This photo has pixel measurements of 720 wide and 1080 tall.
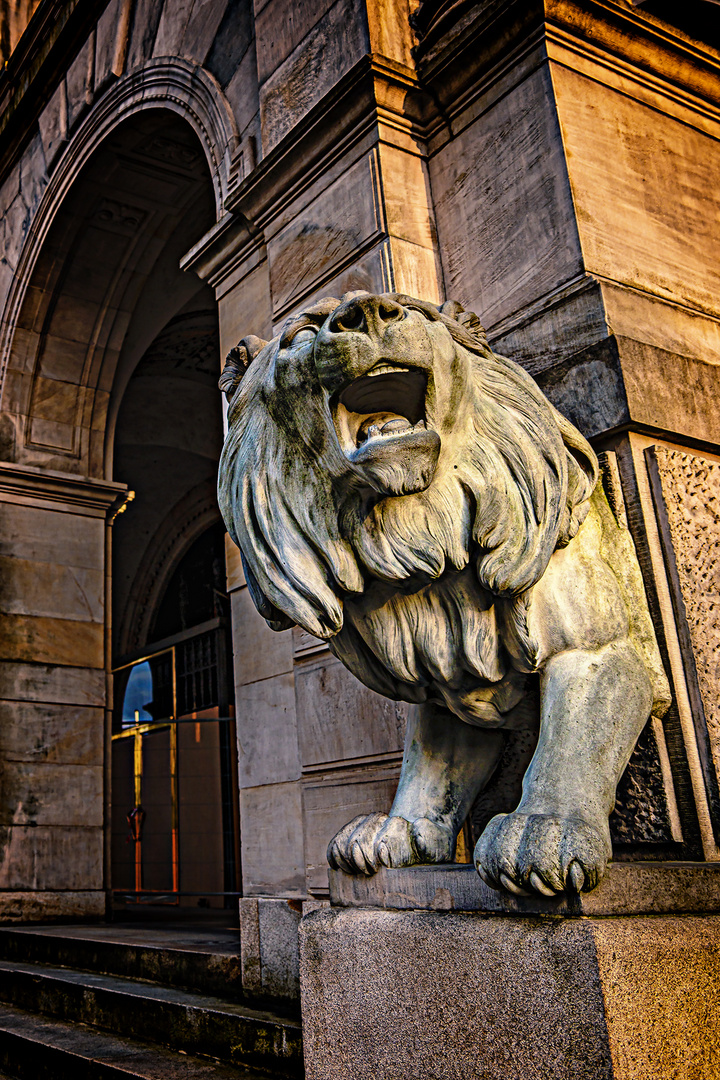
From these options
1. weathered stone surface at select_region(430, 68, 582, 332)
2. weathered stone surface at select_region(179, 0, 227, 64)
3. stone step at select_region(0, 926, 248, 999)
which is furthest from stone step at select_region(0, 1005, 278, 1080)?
weathered stone surface at select_region(179, 0, 227, 64)

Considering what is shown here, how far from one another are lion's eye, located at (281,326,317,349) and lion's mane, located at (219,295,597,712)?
0.04 m

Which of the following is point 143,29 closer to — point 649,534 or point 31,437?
point 31,437

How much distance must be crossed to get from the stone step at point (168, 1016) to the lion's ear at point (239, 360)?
1.66 metres

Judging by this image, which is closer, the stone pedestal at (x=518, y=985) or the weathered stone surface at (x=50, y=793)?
the stone pedestal at (x=518, y=985)

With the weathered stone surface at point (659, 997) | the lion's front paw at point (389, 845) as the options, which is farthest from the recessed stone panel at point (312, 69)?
the weathered stone surface at point (659, 997)

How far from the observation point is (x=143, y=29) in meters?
5.41

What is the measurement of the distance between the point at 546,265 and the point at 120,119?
398 cm

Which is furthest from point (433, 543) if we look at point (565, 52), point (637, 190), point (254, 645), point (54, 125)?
point (54, 125)

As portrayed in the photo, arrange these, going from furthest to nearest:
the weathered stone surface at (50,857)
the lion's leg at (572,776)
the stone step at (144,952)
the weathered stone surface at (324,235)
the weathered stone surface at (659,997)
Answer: the weathered stone surface at (50,857), the stone step at (144,952), the weathered stone surface at (324,235), the lion's leg at (572,776), the weathered stone surface at (659,997)

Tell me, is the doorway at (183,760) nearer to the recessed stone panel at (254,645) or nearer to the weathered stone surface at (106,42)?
the recessed stone panel at (254,645)

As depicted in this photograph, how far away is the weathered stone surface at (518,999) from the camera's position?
4.34ft

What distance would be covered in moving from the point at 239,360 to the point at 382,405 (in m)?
0.40

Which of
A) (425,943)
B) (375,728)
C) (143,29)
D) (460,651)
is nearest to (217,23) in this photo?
(143,29)

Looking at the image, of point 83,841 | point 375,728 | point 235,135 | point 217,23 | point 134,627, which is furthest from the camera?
point 134,627
